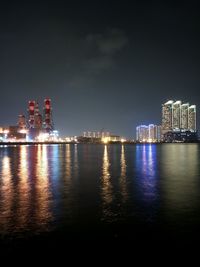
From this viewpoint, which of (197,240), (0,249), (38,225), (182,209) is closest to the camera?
(0,249)

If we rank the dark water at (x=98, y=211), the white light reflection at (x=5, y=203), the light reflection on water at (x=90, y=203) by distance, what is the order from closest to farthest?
1. the dark water at (x=98, y=211)
2. the white light reflection at (x=5, y=203)
3. the light reflection on water at (x=90, y=203)

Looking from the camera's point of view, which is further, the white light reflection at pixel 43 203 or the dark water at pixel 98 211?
the white light reflection at pixel 43 203

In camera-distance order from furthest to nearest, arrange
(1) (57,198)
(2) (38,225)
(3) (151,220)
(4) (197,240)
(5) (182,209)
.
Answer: (1) (57,198) < (5) (182,209) < (3) (151,220) < (2) (38,225) < (4) (197,240)

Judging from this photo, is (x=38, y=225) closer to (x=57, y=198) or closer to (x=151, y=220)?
(x=151, y=220)

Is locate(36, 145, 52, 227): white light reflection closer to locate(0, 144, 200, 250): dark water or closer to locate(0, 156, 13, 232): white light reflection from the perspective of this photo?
locate(0, 144, 200, 250): dark water

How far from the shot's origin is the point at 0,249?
43.7ft

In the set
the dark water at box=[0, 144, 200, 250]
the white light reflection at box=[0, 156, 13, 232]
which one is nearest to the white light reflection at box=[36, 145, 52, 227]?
the dark water at box=[0, 144, 200, 250]

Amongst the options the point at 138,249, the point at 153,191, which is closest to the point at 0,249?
the point at 138,249

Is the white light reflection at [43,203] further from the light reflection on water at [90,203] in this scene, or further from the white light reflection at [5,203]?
the white light reflection at [5,203]

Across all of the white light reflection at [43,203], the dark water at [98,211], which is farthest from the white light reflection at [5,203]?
the white light reflection at [43,203]

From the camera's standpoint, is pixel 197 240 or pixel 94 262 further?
pixel 197 240

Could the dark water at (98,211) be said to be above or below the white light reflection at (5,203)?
below

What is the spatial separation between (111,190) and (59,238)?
13.9m

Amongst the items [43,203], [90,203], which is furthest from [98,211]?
[43,203]
